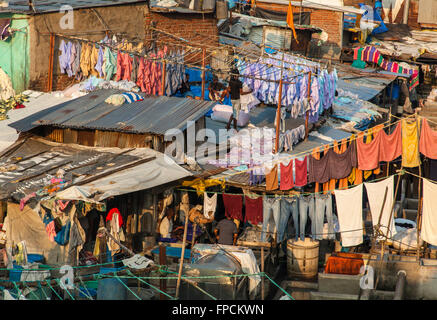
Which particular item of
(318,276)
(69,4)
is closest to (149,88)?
(69,4)

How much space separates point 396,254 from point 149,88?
9.65 m

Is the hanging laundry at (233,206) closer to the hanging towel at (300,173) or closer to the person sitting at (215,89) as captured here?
the hanging towel at (300,173)

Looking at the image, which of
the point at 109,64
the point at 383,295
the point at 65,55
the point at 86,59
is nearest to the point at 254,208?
the point at 383,295

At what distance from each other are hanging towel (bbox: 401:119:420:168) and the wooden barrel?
3057mm

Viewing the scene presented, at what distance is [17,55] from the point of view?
2436cm

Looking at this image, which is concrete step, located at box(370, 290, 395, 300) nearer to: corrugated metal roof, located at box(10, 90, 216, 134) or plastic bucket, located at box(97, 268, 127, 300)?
plastic bucket, located at box(97, 268, 127, 300)

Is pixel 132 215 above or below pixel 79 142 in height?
below

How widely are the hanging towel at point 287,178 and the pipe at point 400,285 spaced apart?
3.36 metres

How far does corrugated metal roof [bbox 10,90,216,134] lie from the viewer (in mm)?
19531

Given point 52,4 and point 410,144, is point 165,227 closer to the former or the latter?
point 410,144

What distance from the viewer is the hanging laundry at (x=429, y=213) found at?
17.7 m

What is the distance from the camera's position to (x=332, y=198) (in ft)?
66.8

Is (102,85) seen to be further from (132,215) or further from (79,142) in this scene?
(132,215)

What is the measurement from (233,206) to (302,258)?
2.21 metres
